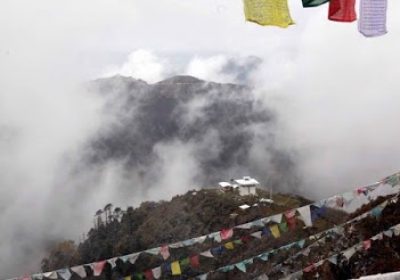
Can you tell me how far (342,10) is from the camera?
941 cm

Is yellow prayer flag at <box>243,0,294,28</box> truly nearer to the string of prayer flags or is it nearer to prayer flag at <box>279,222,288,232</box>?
the string of prayer flags

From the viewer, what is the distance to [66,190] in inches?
6560

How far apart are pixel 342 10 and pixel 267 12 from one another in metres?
1.36

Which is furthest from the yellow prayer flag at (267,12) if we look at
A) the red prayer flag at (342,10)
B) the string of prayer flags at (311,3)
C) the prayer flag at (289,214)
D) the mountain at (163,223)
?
the mountain at (163,223)

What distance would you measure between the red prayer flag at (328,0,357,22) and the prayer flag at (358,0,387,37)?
18 centimetres

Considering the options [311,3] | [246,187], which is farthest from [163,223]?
[311,3]

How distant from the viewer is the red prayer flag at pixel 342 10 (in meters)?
9.38

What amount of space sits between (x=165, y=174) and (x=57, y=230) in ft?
172

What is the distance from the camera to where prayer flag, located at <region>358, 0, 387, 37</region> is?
937 cm

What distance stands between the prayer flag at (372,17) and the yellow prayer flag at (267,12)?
4.55 feet

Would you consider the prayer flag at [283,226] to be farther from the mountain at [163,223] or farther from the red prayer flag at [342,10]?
the mountain at [163,223]

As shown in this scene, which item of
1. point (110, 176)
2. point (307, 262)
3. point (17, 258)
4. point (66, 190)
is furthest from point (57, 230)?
point (307, 262)

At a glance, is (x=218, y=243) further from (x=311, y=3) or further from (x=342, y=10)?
(x=311, y=3)

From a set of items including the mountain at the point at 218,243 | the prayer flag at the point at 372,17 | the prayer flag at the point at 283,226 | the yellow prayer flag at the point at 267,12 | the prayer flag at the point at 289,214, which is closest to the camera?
the yellow prayer flag at the point at 267,12
